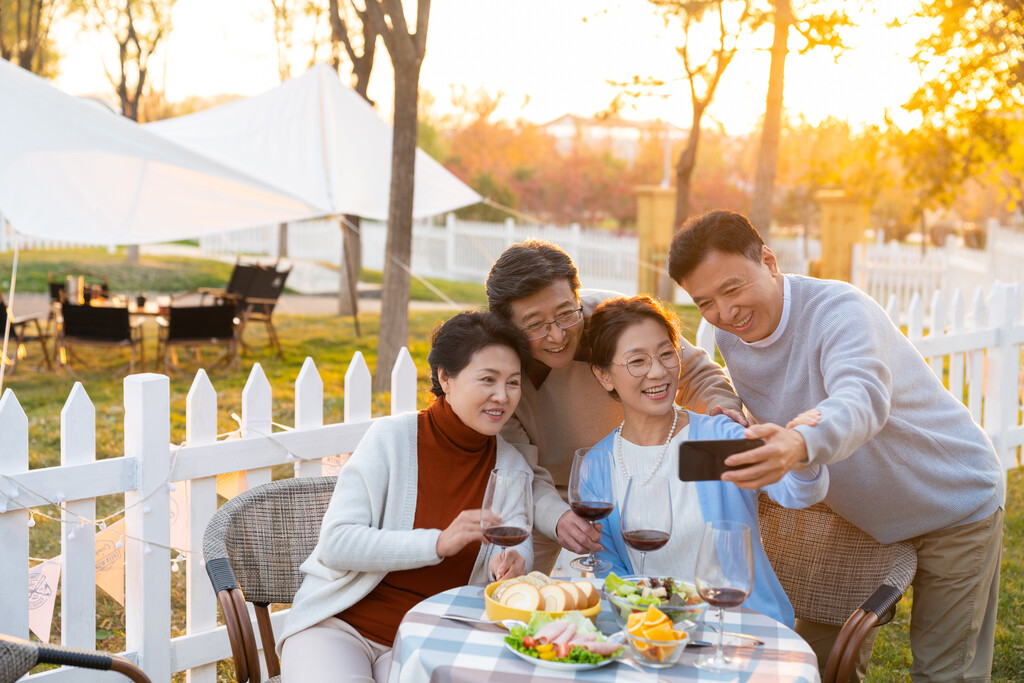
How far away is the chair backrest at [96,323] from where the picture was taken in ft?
30.3

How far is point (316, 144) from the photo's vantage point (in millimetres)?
10562

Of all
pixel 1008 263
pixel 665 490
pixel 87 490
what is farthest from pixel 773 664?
pixel 1008 263

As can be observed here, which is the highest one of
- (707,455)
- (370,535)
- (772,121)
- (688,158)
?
(688,158)

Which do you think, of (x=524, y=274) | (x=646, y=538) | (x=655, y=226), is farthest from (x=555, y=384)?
(x=655, y=226)

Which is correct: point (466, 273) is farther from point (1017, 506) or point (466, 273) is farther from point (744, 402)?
point (744, 402)

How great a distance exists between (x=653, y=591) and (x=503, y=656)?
0.34m

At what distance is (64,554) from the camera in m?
3.01

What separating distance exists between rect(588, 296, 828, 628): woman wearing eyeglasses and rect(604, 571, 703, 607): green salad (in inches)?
16.8

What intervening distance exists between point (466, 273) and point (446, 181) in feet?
28.3

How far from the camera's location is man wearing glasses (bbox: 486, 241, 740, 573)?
2834mm

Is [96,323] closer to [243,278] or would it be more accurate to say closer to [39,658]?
[243,278]

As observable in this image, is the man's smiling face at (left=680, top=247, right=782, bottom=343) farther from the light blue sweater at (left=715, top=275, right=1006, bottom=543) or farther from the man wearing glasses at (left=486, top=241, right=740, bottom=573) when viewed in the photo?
the man wearing glasses at (left=486, top=241, right=740, bottom=573)

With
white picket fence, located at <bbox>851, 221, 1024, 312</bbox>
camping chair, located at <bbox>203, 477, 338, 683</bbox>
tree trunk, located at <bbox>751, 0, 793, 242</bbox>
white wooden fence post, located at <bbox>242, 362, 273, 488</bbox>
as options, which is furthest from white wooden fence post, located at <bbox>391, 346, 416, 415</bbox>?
white picket fence, located at <bbox>851, 221, 1024, 312</bbox>

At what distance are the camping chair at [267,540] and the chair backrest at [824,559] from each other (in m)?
1.42
